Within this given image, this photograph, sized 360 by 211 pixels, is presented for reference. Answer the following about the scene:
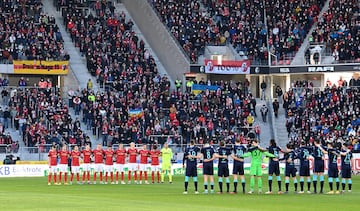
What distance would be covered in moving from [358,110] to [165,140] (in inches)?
555

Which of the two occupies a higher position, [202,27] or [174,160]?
[202,27]

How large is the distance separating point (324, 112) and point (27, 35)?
72.9ft

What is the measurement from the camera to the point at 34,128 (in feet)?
214

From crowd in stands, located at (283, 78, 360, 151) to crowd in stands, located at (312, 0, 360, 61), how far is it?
2.30 metres

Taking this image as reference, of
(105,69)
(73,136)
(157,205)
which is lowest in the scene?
(157,205)

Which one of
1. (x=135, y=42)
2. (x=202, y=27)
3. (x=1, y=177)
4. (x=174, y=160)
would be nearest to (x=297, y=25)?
(x=202, y=27)

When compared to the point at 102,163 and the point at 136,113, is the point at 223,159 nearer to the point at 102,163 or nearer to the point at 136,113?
the point at 102,163

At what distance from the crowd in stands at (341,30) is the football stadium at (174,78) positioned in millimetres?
93

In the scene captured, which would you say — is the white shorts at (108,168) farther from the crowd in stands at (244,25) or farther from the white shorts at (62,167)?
the crowd in stands at (244,25)

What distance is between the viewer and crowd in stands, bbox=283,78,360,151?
233 ft

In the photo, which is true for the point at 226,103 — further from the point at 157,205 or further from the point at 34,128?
the point at 157,205

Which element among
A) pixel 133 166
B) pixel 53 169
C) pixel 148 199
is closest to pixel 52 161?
pixel 53 169

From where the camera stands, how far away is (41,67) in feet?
241

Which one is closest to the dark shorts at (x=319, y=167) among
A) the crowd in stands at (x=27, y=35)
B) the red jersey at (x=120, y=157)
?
the red jersey at (x=120, y=157)
